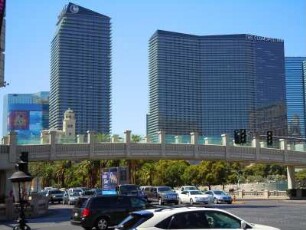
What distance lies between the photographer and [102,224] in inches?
869

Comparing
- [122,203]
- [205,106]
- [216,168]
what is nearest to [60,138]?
[122,203]

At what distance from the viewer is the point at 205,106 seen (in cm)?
16138

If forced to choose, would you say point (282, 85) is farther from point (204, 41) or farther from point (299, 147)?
point (299, 147)

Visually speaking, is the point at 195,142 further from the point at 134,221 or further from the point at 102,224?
the point at 134,221

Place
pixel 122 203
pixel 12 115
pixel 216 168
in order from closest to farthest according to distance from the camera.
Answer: pixel 122 203 < pixel 216 168 < pixel 12 115

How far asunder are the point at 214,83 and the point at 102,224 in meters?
155

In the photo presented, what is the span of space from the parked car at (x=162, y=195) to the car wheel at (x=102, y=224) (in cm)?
2607

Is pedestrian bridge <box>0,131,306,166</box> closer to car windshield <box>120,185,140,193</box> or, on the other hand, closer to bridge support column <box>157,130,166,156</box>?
bridge support column <box>157,130,166,156</box>

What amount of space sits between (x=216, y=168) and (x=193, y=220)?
87969mm

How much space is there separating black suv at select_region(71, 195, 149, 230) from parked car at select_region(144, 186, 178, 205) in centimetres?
2527

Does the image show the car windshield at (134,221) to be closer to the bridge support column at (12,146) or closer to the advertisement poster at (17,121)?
the bridge support column at (12,146)

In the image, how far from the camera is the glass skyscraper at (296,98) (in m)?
137

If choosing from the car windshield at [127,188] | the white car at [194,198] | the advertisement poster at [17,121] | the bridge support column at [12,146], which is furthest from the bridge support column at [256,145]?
the advertisement poster at [17,121]

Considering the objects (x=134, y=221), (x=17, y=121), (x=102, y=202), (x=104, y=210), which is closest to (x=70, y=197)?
(x=102, y=202)
